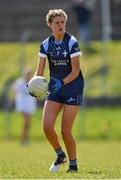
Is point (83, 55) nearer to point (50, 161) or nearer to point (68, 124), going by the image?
point (50, 161)

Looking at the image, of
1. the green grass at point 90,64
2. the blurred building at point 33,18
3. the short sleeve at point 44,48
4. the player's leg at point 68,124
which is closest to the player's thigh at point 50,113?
the player's leg at point 68,124

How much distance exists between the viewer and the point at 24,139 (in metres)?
24.6

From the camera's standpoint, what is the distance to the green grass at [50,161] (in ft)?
41.5

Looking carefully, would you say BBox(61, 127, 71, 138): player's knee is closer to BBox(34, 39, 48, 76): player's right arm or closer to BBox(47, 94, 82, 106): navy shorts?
BBox(47, 94, 82, 106): navy shorts

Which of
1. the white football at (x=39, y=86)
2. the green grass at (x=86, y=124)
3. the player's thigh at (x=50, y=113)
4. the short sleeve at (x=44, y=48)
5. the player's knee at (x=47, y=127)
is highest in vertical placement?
the short sleeve at (x=44, y=48)

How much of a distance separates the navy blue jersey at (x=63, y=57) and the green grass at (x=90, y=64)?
1514 cm

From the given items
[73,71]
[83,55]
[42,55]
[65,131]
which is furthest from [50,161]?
[83,55]

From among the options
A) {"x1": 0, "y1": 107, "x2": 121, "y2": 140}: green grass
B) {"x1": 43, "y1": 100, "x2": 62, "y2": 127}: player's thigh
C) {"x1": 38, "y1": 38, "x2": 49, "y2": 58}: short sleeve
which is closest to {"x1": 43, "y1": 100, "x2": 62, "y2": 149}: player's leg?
{"x1": 43, "y1": 100, "x2": 62, "y2": 127}: player's thigh

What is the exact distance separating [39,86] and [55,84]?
240 millimetres

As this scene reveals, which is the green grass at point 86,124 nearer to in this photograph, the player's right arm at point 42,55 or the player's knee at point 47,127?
the player's right arm at point 42,55

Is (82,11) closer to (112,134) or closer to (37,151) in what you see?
(112,134)

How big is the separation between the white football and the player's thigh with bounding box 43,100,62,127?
0.78 feet

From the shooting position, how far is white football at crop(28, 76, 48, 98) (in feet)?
43.4

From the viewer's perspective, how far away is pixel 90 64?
30891 mm
